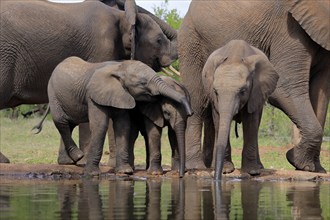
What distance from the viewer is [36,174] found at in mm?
11969

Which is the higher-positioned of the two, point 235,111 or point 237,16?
point 237,16

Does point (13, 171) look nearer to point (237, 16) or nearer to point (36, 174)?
point (36, 174)

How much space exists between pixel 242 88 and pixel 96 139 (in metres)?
1.75

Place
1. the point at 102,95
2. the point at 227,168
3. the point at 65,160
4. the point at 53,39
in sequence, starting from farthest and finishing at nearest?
the point at 53,39, the point at 65,160, the point at 102,95, the point at 227,168

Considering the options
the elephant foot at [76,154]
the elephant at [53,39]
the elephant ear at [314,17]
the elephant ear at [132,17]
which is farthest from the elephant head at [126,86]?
the elephant ear at [314,17]

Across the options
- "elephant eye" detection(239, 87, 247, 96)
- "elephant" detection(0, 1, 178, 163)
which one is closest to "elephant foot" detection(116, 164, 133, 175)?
"elephant eye" detection(239, 87, 247, 96)

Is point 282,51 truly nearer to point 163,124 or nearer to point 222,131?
point 163,124

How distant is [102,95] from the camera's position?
1230cm

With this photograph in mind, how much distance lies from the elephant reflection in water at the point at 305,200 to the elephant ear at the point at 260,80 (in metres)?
1.10

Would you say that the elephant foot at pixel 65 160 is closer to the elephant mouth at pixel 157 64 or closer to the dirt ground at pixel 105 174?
the dirt ground at pixel 105 174

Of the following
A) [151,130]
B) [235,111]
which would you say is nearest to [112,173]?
[151,130]

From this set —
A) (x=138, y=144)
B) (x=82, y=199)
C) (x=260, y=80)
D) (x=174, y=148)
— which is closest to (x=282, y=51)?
(x=260, y=80)

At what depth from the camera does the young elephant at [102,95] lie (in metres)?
12.2

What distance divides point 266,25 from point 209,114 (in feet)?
4.06
